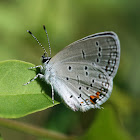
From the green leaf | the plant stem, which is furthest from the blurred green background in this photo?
the green leaf

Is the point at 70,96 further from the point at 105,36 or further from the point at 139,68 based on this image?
the point at 139,68

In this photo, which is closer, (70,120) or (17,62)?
(17,62)

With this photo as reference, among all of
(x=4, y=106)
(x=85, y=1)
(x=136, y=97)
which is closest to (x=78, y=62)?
(x=4, y=106)

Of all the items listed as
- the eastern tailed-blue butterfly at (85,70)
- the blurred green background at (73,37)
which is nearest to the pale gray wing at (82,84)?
the eastern tailed-blue butterfly at (85,70)

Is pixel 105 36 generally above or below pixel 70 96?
above

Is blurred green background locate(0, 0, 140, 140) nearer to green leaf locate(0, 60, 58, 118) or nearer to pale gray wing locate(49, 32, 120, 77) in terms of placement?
pale gray wing locate(49, 32, 120, 77)
